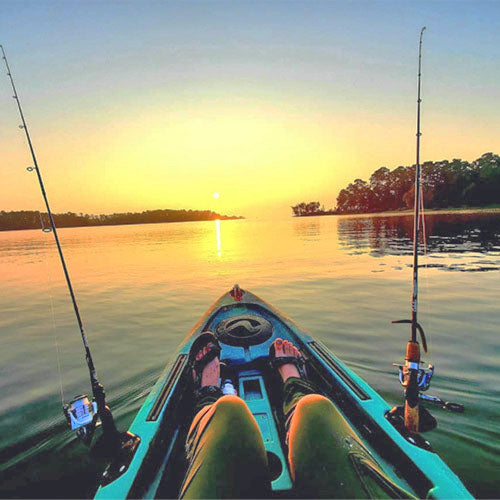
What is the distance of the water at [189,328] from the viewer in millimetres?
3578

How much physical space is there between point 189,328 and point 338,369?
5956 mm

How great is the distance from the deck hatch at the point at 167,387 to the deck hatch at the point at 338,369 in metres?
2.14

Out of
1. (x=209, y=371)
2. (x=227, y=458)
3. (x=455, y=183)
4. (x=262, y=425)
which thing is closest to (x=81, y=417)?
(x=227, y=458)

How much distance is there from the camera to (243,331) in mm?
5211

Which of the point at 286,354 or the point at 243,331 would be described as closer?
the point at 286,354

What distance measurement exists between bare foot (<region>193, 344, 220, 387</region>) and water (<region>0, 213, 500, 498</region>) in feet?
4.93

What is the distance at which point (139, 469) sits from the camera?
2.37m

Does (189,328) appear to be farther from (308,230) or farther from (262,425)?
(308,230)

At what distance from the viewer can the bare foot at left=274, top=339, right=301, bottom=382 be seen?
3.83 metres

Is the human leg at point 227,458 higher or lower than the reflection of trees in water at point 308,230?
higher

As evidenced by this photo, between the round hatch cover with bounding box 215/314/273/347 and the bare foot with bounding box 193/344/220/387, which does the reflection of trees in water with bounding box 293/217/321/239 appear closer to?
the round hatch cover with bounding box 215/314/273/347

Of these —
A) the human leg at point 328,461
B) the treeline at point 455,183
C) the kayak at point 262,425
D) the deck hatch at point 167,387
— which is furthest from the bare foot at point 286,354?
the treeline at point 455,183

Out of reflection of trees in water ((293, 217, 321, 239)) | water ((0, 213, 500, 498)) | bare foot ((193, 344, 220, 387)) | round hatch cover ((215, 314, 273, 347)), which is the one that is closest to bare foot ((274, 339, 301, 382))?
round hatch cover ((215, 314, 273, 347))

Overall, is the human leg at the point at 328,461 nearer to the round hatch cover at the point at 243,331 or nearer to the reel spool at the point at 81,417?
the reel spool at the point at 81,417
